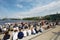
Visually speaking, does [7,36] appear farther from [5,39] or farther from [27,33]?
[27,33]

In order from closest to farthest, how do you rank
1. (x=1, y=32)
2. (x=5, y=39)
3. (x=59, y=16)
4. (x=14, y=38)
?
(x=5, y=39) < (x=14, y=38) < (x=1, y=32) < (x=59, y=16)

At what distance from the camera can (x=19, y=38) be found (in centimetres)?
777

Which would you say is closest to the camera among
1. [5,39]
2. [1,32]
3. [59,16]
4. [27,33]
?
[5,39]

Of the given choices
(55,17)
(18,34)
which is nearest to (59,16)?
(55,17)

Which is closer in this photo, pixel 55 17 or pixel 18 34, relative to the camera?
pixel 18 34

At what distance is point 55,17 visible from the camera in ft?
185

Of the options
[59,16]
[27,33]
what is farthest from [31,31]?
[59,16]

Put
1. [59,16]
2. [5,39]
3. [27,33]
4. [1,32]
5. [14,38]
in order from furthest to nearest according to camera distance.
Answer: [59,16] < [1,32] < [27,33] < [14,38] < [5,39]

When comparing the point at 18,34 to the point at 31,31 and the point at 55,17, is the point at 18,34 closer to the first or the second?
the point at 31,31

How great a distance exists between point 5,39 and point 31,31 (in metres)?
4.15

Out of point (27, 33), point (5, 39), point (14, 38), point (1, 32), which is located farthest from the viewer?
point (1, 32)

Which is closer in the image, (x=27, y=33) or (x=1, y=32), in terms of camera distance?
(x=27, y=33)

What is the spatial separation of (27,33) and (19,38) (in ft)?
7.62

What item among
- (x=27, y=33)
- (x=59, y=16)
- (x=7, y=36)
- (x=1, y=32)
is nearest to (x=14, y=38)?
(x=7, y=36)
